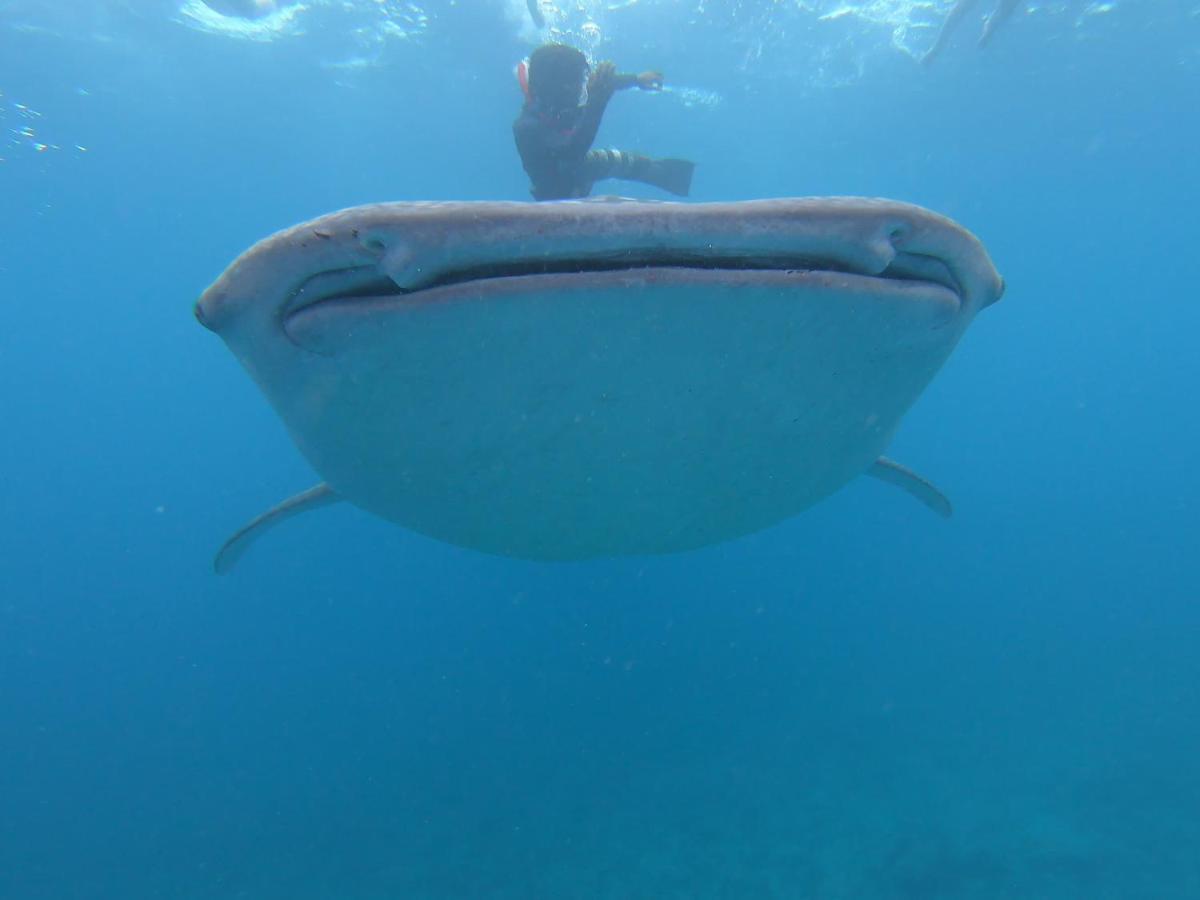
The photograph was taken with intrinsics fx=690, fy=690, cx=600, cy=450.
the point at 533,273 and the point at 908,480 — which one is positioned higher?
the point at 533,273

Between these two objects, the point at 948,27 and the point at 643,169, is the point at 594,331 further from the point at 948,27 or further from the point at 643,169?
the point at 948,27

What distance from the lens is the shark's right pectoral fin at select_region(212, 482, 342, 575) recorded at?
501 cm

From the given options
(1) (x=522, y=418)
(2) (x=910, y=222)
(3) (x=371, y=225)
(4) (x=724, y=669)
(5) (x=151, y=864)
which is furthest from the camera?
(4) (x=724, y=669)

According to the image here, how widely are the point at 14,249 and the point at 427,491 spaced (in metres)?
37.6

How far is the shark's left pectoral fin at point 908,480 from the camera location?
5184mm

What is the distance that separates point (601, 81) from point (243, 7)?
552 inches

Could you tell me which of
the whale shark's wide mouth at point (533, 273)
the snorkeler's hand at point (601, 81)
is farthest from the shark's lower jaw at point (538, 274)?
the snorkeler's hand at point (601, 81)

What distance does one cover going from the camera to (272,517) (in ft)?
18.0

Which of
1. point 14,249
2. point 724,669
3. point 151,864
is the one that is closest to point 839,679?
point 724,669

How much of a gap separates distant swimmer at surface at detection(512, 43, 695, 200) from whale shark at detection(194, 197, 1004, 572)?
25.6 ft

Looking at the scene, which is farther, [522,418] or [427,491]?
[427,491]

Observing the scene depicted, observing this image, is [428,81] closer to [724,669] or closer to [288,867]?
[724,669]

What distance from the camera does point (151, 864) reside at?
40.3 feet

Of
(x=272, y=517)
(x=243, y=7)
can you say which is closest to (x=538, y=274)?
(x=272, y=517)
